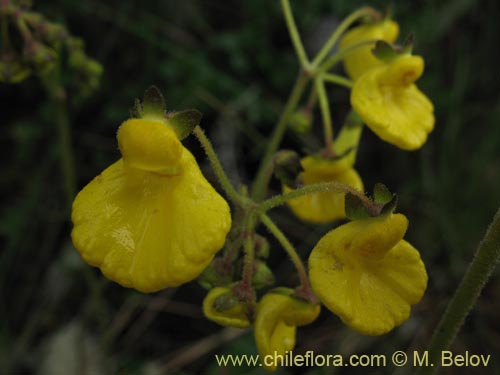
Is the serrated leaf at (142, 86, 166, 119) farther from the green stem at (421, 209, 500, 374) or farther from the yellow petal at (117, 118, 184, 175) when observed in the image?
the green stem at (421, 209, 500, 374)

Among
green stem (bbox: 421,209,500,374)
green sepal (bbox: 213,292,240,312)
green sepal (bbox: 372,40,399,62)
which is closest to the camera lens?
green stem (bbox: 421,209,500,374)

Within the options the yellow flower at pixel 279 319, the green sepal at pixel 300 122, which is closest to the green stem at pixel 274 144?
the green sepal at pixel 300 122

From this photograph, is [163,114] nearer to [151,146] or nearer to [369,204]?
[151,146]

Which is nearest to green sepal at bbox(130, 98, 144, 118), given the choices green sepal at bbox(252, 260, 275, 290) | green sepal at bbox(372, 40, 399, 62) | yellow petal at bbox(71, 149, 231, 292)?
yellow petal at bbox(71, 149, 231, 292)

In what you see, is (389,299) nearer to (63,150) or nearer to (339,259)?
(339,259)

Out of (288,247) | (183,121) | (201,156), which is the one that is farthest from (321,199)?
(201,156)

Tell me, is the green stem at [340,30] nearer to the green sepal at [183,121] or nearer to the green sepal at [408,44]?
the green sepal at [408,44]

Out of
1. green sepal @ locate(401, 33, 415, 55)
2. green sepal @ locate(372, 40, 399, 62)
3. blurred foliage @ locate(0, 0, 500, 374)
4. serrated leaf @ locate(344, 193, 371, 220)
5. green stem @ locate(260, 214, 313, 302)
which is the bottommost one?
blurred foliage @ locate(0, 0, 500, 374)

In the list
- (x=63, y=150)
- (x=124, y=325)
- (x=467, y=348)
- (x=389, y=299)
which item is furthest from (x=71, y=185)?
(x=467, y=348)
